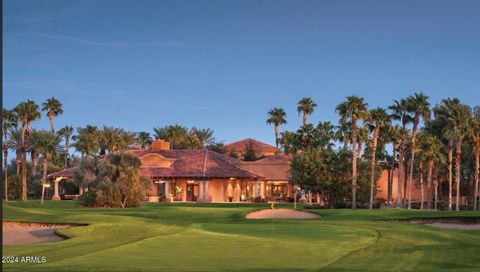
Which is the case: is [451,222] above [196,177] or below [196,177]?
below

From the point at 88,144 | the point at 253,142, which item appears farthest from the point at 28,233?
the point at 253,142

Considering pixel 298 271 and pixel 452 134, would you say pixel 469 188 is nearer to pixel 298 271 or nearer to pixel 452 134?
pixel 452 134

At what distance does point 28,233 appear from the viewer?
33688mm

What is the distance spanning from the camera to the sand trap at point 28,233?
30.1 m

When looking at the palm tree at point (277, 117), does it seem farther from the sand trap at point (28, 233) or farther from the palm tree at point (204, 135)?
the sand trap at point (28, 233)

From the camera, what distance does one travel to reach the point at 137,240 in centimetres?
2495

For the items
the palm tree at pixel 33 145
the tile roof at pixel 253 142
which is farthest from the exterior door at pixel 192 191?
the tile roof at pixel 253 142

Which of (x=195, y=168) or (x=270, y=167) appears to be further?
(x=270, y=167)

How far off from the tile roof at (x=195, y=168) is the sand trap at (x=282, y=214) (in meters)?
27.4

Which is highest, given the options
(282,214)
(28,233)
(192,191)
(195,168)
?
(195,168)

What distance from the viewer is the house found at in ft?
255

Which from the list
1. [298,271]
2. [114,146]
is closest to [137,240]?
[298,271]

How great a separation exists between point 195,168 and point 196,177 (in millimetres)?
2992

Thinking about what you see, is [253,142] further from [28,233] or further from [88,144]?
[28,233]
